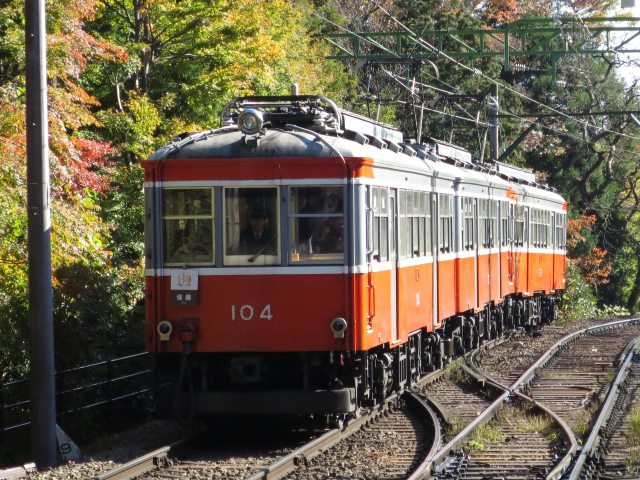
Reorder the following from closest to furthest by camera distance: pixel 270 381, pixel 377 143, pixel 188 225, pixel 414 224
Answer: pixel 188 225
pixel 270 381
pixel 377 143
pixel 414 224

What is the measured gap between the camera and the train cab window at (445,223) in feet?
51.6

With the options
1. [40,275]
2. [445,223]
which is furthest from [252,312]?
[445,223]

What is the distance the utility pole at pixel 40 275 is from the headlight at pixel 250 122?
1842 mm

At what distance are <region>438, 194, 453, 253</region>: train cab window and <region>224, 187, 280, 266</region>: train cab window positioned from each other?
4894mm

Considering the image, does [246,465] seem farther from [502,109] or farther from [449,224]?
[502,109]

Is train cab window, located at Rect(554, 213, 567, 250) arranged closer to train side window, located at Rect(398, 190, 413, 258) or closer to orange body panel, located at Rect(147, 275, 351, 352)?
train side window, located at Rect(398, 190, 413, 258)

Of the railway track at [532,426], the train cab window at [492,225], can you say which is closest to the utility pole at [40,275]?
the railway track at [532,426]

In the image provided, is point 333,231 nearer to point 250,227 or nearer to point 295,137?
point 250,227

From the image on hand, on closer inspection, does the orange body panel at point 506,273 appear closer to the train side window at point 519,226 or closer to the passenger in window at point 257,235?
the train side window at point 519,226

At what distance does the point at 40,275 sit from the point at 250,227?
1.99 meters

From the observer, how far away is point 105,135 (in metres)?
22.2

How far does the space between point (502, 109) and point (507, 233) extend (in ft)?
71.8

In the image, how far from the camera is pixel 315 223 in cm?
1116

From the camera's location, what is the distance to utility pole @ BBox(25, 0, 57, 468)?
10375mm
